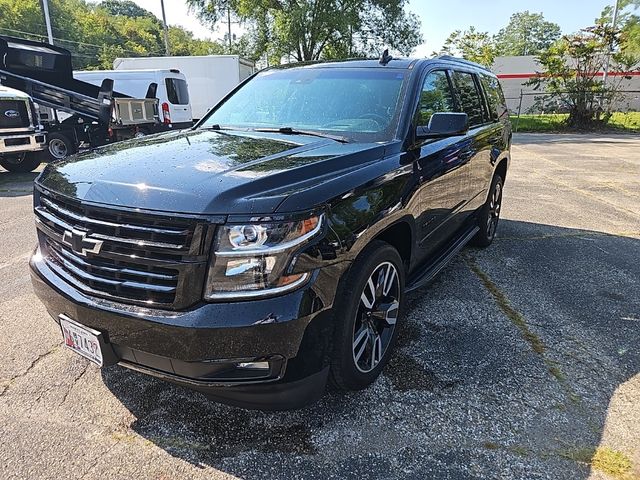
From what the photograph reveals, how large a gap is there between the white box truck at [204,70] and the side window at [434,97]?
648 inches

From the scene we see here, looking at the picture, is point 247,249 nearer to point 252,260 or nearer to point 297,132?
point 252,260

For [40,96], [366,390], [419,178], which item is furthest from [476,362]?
[40,96]

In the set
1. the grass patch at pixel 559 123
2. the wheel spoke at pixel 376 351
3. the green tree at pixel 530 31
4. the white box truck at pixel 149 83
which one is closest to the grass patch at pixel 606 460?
the wheel spoke at pixel 376 351

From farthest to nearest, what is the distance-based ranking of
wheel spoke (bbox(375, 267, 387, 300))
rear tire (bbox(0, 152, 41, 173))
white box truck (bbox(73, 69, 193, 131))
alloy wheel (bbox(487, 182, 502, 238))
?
white box truck (bbox(73, 69, 193, 131)) < rear tire (bbox(0, 152, 41, 173)) < alloy wheel (bbox(487, 182, 502, 238)) < wheel spoke (bbox(375, 267, 387, 300))

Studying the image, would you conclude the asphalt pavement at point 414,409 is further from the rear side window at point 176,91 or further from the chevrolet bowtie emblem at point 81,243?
the rear side window at point 176,91

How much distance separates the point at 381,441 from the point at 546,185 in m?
8.78

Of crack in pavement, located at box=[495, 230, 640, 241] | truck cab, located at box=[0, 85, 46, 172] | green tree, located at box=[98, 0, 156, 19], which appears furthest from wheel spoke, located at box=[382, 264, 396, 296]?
green tree, located at box=[98, 0, 156, 19]

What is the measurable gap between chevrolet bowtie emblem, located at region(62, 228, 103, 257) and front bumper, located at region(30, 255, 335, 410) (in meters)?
0.23

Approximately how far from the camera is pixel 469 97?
4.61 metres

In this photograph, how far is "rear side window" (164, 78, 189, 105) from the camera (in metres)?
14.8

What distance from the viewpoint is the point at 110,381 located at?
284 cm

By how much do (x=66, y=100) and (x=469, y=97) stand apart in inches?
436

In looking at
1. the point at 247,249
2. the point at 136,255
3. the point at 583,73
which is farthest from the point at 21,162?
the point at 583,73

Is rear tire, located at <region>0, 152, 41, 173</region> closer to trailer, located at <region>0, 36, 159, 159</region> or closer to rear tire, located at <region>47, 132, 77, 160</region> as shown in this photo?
trailer, located at <region>0, 36, 159, 159</region>
